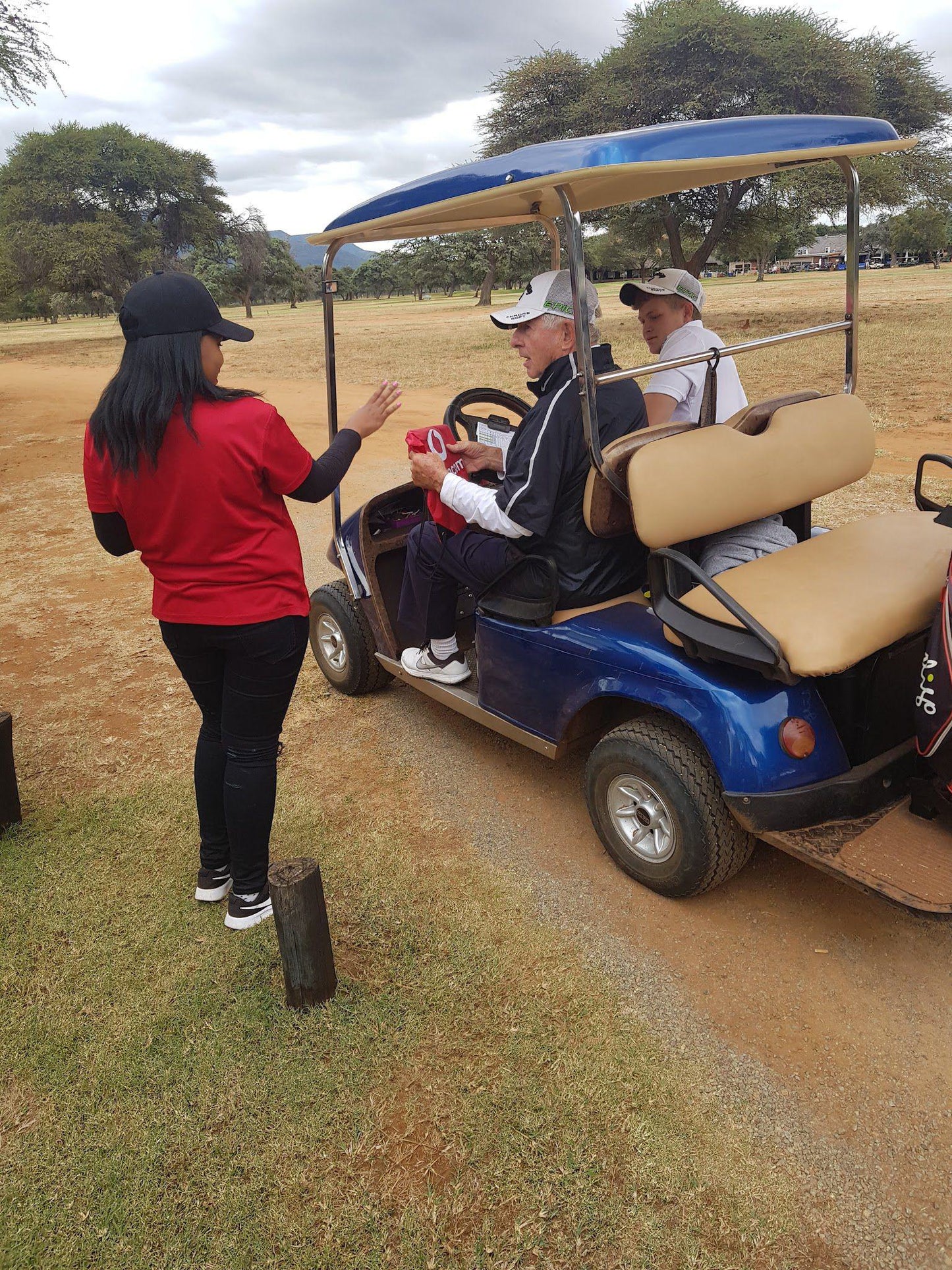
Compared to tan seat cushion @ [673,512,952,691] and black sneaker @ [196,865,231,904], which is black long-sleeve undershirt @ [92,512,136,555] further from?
tan seat cushion @ [673,512,952,691]

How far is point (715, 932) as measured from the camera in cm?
276

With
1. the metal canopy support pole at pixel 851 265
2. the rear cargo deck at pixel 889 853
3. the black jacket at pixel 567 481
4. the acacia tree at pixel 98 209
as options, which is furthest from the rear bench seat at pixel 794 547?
the acacia tree at pixel 98 209

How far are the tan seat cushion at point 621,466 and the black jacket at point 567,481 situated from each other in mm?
85

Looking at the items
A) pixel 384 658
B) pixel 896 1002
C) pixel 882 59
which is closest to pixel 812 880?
pixel 896 1002

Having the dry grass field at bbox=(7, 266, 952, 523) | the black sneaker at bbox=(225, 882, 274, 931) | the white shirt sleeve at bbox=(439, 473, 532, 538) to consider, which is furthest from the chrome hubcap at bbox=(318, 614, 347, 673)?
the dry grass field at bbox=(7, 266, 952, 523)

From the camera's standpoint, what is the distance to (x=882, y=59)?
21.6 m

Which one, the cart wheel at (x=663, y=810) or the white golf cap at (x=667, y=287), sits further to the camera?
the white golf cap at (x=667, y=287)

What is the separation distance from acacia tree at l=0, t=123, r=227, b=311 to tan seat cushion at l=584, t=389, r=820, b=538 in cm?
3615

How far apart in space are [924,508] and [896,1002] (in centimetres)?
191

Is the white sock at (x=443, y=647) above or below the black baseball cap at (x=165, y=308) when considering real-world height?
below

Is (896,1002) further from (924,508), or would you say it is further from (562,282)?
(562,282)

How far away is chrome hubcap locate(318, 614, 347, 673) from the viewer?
14.2ft

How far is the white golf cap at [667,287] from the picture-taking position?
3869 mm

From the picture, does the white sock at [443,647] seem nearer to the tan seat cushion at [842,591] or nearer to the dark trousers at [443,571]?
the dark trousers at [443,571]
